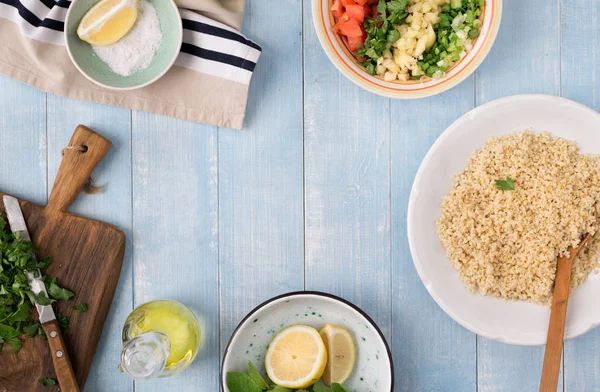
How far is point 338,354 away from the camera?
3.86 ft

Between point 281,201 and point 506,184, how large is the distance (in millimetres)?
462

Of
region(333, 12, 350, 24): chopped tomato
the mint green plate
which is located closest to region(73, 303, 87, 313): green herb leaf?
the mint green plate

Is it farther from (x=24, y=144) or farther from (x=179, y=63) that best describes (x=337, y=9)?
(x=24, y=144)

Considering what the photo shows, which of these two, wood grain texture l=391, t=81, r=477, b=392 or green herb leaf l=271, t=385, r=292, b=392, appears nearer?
green herb leaf l=271, t=385, r=292, b=392

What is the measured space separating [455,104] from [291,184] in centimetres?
39

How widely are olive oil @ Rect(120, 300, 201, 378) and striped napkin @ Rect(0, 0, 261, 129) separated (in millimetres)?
405

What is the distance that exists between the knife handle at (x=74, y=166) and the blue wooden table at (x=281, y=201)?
0.04 metres

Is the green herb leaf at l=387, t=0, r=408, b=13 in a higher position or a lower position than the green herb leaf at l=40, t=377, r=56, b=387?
higher

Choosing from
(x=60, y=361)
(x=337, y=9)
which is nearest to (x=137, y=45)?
(x=337, y=9)

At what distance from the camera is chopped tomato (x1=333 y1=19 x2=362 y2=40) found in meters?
1.12

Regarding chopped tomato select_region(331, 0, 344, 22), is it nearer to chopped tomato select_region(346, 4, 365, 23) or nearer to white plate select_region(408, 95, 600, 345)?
chopped tomato select_region(346, 4, 365, 23)

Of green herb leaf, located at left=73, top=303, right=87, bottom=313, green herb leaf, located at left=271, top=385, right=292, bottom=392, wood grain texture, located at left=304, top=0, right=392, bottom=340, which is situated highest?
wood grain texture, located at left=304, top=0, right=392, bottom=340

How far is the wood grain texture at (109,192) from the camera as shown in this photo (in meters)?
1.26

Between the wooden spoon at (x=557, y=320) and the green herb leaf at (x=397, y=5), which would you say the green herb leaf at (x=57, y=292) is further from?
the wooden spoon at (x=557, y=320)
